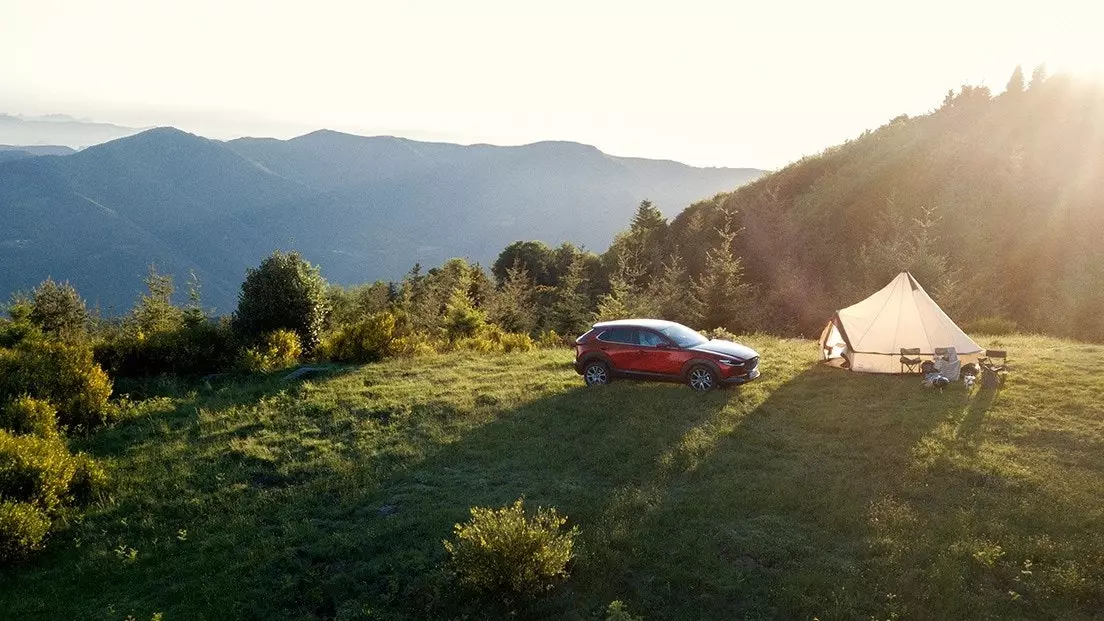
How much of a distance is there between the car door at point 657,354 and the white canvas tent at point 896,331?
5.31 metres

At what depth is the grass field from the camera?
808 cm

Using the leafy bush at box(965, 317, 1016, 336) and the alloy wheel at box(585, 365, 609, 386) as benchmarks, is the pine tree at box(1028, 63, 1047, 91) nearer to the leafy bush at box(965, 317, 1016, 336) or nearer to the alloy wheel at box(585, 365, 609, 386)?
the leafy bush at box(965, 317, 1016, 336)

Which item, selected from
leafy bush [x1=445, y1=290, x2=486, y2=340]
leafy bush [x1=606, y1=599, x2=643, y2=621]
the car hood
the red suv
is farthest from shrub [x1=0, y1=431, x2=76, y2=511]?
leafy bush [x1=445, y1=290, x2=486, y2=340]

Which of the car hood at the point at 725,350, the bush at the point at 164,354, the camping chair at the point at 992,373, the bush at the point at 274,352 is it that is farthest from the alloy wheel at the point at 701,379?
the bush at the point at 164,354

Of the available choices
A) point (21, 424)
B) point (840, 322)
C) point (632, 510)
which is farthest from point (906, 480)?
point (21, 424)

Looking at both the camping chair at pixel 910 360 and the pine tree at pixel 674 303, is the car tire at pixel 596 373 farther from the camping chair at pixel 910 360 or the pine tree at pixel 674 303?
the pine tree at pixel 674 303

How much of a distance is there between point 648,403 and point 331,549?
851cm

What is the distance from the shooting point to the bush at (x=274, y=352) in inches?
853

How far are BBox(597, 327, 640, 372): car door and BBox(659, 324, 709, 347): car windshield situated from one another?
93 centimetres

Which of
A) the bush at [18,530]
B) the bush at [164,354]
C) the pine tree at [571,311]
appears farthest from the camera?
the pine tree at [571,311]

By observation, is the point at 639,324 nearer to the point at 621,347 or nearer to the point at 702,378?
the point at 621,347

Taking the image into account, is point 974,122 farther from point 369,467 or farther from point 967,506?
point 369,467

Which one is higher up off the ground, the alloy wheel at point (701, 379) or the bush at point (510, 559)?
the alloy wheel at point (701, 379)

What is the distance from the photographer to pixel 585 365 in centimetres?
1769
